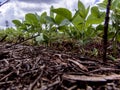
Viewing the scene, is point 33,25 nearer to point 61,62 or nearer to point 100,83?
point 61,62

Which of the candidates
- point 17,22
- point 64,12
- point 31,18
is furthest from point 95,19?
point 17,22

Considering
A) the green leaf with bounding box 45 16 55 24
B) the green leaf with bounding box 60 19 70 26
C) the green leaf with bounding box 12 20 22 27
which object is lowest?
the green leaf with bounding box 60 19 70 26

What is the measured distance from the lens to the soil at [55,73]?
4.97 ft

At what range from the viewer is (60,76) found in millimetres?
1584

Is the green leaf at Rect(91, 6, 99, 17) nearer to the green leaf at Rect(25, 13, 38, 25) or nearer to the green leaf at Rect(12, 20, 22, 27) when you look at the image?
the green leaf at Rect(25, 13, 38, 25)

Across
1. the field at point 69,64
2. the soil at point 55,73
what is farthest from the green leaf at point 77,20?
the soil at point 55,73

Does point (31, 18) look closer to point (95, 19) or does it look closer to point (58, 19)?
point (58, 19)

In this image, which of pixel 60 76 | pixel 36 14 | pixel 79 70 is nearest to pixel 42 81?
pixel 60 76

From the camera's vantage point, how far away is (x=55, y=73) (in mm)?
1632

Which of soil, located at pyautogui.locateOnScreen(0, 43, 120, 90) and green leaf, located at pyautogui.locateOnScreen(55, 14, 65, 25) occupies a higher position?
green leaf, located at pyautogui.locateOnScreen(55, 14, 65, 25)

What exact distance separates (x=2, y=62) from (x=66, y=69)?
0.49 metres

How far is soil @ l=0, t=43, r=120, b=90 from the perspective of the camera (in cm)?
151

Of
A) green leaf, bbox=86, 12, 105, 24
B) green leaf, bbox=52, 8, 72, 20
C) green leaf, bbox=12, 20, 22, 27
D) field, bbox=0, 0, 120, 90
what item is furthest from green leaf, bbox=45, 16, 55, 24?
green leaf, bbox=12, 20, 22, 27

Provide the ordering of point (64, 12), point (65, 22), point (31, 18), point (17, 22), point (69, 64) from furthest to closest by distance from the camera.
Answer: point (17, 22)
point (31, 18)
point (65, 22)
point (64, 12)
point (69, 64)
